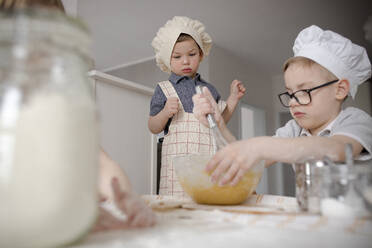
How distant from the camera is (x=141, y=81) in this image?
15.9 ft

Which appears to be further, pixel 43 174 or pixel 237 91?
pixel 237 91

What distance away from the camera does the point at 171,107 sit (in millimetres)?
1325

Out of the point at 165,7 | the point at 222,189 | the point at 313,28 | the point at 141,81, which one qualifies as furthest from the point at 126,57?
the point at 222,189

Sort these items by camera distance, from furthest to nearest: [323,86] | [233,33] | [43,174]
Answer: [233,33] → [323,86] → [43,174]

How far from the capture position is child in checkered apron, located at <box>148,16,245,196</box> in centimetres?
135

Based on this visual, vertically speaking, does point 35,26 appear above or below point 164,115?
below

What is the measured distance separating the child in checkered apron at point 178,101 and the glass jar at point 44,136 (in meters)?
1.06

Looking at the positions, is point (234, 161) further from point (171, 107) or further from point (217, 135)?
point (171, 107)

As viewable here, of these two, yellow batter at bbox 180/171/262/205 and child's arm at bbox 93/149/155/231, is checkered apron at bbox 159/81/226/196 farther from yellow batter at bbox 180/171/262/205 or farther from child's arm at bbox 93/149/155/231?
child's arm at bbox 93/149/155/231

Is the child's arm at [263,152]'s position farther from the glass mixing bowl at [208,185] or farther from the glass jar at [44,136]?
the glass jar at [44,136]

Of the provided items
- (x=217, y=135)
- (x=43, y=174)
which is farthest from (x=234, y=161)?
(x=43, y=174)

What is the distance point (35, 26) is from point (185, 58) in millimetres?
1166

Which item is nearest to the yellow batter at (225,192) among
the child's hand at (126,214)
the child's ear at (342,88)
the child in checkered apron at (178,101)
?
the child's hand at (126,214)

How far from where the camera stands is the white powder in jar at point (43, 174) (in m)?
0.22
